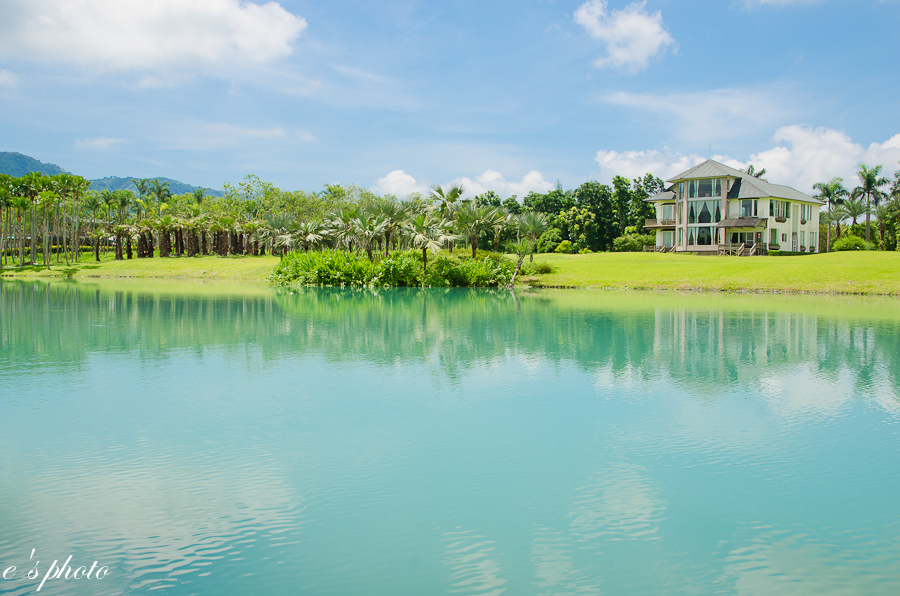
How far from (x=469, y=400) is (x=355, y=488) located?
3.91m

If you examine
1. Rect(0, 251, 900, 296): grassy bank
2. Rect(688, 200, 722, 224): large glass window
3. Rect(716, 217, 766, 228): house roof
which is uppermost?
Rect(688, 200, 722, 224): large glass window

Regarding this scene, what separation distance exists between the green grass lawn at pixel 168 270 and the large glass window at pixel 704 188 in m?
Answer: 38.3

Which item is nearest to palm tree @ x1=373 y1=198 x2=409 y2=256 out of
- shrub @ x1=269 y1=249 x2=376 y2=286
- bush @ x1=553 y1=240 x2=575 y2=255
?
shrub @ x1=269 y1=249 x2=376 y2=286

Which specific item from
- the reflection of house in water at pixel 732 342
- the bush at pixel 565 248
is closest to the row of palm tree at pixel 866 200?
the bush at pixel 565 248

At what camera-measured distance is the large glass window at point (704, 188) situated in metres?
58.7

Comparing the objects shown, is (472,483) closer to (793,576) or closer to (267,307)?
(793,576)

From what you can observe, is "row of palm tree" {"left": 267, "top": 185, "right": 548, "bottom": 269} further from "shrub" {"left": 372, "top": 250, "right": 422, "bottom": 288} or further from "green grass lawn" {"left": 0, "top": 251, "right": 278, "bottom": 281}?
"green grass lawn" {"left": 0, "top": 251, "right": 278, "bottom": 281}

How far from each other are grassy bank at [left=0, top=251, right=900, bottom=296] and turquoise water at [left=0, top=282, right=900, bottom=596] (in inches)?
944

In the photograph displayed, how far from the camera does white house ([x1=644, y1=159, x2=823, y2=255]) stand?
56.6 metres

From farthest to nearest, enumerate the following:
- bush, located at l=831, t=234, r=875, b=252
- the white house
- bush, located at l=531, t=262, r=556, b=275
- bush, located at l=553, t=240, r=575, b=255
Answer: bush, located at l=553, t=240, r=575, b=255 < bush, located at l=831, t=234, r=875, b=252 < the white house < bush, located at l=531, t=262, r=556, b=275

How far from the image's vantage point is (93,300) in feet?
98.5

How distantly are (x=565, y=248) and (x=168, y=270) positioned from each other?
3838 cm

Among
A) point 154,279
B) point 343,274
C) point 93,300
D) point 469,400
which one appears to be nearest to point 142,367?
point 469,400

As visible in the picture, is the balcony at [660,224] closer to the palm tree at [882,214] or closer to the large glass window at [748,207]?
the large glass window at [748,207]
